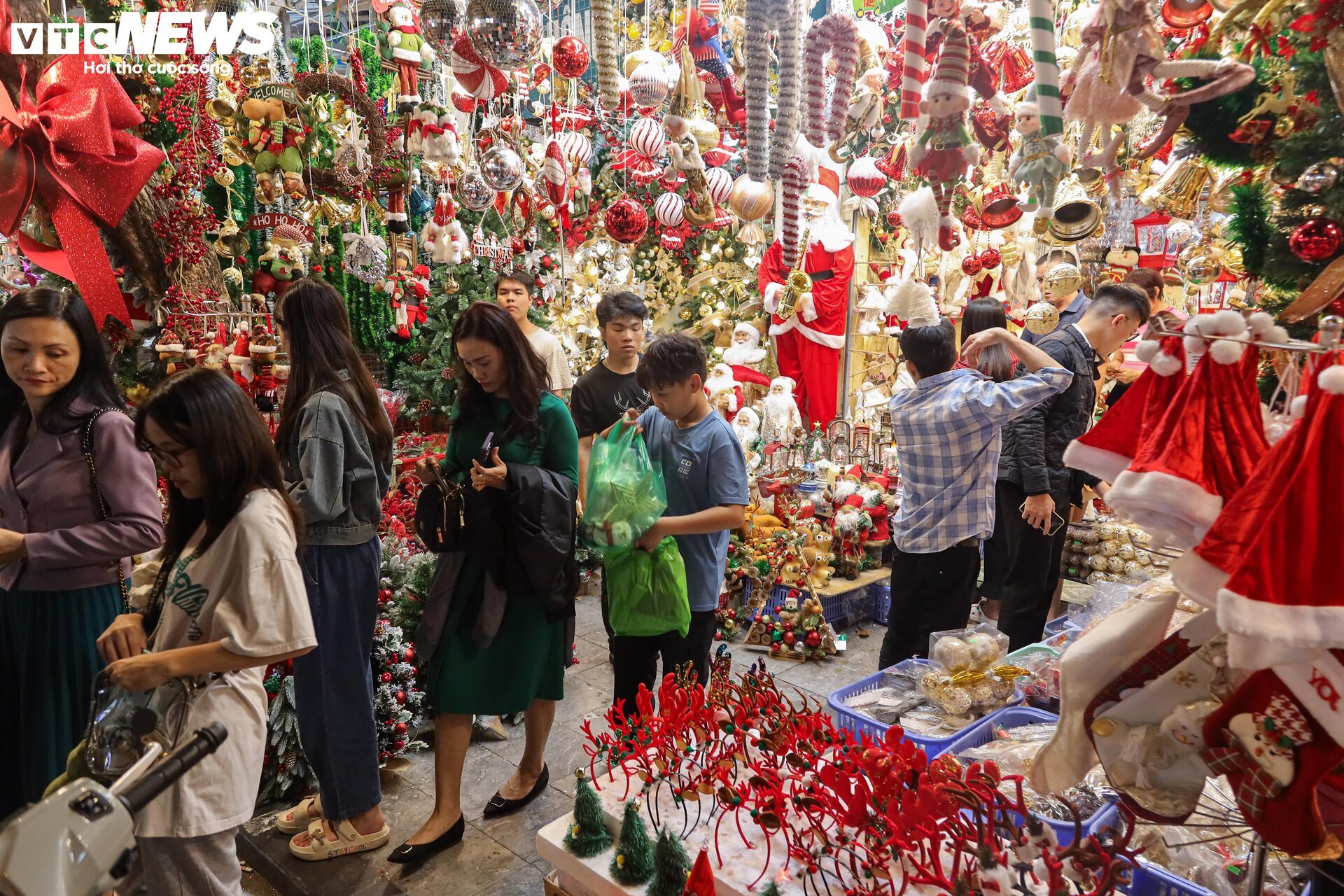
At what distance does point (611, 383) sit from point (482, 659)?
128cm

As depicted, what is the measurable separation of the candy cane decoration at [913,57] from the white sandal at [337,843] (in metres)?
2.41

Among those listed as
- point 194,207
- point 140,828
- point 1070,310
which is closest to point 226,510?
point 140,828

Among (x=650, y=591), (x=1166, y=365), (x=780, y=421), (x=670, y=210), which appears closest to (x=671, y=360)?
(x=650, y=591)

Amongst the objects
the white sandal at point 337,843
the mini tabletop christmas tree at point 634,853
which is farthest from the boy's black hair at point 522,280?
the mini tabletop christmas tree at point 634,853

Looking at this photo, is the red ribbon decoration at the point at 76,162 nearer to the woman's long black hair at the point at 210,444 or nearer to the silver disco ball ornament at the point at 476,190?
the silver disco ball ornament at the point at 476,190

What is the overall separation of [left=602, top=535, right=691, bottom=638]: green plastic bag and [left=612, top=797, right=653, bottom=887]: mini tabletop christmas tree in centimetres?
67

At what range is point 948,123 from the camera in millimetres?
1609

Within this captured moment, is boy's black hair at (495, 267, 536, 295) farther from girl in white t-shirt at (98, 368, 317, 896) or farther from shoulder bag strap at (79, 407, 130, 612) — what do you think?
girl in white t-shirt at (98, 368, 317, 896)

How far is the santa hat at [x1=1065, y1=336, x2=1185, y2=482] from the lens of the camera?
104 cm

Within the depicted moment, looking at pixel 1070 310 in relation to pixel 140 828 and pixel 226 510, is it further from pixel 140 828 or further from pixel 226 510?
pixel 140 828

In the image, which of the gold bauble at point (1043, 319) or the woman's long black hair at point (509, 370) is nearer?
the woman's long black hair at point (509, 370)

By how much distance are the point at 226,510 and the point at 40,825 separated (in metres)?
0.87

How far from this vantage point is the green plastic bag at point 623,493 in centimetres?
226

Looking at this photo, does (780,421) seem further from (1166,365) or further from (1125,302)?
(1166,365)
